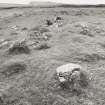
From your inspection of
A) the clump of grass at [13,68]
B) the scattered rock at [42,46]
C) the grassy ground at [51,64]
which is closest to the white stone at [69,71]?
the grassy ground at [51,64]

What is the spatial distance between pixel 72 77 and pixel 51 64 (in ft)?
7.54

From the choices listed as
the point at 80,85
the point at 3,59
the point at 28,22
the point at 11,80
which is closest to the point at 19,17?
the point at 28,22

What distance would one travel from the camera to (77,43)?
44.9 ft

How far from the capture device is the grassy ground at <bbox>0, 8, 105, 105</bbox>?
7977 mm

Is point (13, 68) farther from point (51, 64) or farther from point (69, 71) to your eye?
Result: point (69, 71)

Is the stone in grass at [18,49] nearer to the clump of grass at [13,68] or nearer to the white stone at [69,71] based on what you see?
the clump of grass at [13,68]

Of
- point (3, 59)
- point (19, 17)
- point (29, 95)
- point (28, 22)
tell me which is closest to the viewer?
point (29, 95)

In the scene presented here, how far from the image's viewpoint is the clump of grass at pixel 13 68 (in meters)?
9.86

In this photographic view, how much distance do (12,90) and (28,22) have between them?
13.9 meters

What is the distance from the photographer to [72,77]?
8289 mm

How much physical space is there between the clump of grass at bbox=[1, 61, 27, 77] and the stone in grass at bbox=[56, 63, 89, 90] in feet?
6.88

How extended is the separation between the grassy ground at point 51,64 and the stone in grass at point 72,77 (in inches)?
9.5

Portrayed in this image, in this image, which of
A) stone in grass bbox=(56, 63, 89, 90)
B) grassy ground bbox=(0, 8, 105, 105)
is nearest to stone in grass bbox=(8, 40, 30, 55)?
grassy ground bbox=(0, 8, 105, 105)

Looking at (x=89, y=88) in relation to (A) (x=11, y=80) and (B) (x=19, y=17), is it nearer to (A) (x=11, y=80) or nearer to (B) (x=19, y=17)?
(A) (x=11, y=80)
